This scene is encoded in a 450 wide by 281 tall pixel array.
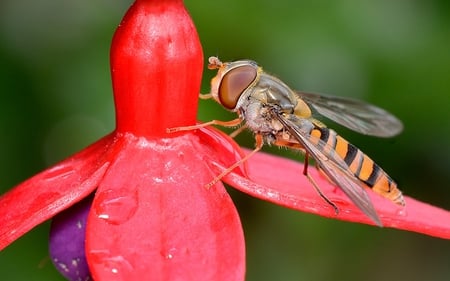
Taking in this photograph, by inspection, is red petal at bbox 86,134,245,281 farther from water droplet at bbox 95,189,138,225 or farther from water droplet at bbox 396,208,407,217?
water droplet at bbox 396,208,407,217

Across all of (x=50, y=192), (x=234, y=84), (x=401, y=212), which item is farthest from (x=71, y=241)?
(x=401, y=212)

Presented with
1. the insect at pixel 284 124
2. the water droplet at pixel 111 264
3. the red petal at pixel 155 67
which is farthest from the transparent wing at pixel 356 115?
the water droplet at pixel 111 264

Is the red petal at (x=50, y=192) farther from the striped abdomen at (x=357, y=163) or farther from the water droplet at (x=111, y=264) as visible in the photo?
the striped abdomen at (x=357, y=163)

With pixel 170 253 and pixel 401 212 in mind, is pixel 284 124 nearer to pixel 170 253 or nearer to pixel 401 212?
pixel 401 212

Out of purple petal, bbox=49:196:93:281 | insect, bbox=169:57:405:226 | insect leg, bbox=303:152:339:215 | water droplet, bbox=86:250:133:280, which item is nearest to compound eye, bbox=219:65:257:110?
insect, bbox=169:57:405:226

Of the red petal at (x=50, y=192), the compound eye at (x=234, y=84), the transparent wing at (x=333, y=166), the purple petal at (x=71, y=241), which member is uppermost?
the compound eye at (x=234, y=84)
